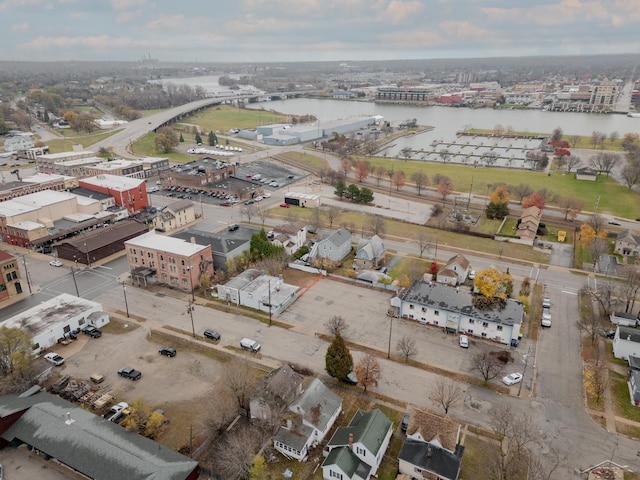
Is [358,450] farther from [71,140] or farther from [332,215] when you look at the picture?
[71,140]

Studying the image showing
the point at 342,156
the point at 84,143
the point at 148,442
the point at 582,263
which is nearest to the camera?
the point at 148,442

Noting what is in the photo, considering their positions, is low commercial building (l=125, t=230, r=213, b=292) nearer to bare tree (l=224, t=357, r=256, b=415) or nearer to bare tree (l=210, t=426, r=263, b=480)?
bare tree (l=224, t=357, r=256, b=415)

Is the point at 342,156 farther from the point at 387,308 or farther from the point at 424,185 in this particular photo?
the point at 387,308

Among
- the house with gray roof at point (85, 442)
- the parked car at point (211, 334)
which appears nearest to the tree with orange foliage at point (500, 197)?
the parked car at point (211, 334)

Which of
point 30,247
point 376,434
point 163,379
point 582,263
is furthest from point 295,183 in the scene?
point 376,434

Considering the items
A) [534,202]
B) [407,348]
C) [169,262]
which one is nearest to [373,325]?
[407,348]

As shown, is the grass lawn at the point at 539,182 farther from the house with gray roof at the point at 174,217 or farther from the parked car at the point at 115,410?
the parked car at the point at 115,410

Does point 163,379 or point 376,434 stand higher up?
point 376,434

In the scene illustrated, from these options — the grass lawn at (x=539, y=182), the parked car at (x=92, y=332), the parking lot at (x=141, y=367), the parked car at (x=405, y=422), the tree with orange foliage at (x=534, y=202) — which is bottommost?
the parking lot at (x=141, y=367)
